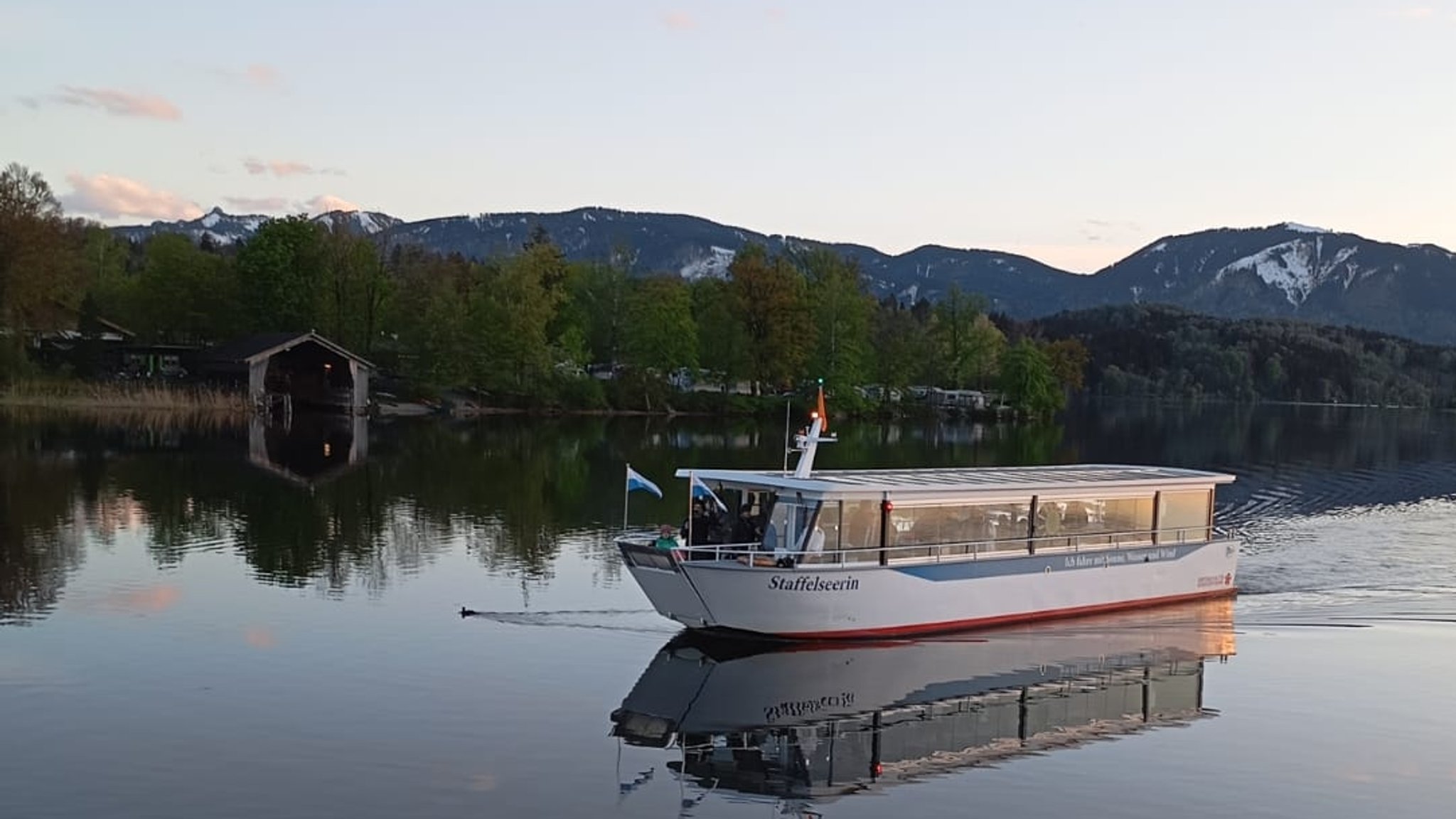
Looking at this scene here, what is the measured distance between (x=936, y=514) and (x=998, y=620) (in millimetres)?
3110

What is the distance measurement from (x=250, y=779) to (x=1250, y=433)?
12620cm

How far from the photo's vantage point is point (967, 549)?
30.0m

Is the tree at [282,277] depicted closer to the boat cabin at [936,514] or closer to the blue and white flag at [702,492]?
the boat cabin at [936,514]

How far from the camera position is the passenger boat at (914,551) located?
88.3ft

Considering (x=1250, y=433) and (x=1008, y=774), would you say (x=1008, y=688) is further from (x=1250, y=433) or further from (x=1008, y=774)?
(x=1250, y=433)

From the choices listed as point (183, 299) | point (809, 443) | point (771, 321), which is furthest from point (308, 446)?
point (771, 321)

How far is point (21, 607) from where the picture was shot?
2745 centimetres

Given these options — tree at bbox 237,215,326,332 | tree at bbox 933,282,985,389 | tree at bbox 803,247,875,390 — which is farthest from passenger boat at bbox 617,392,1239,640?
tree at bbox 933,282,985,389

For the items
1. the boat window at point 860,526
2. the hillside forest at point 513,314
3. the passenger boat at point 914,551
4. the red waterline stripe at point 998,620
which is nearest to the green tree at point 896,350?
the hillside forest at point 513,314

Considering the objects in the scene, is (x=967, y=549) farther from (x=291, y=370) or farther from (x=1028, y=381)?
(x=1028, y=381)

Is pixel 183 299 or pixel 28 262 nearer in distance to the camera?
pixel 28 262

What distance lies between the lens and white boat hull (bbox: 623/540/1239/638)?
26641 millimetres

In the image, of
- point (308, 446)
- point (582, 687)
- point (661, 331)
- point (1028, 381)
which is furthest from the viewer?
point (1028, 381)

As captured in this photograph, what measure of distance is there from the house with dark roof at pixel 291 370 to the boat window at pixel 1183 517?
76.2 m
